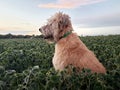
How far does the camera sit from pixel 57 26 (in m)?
7.29

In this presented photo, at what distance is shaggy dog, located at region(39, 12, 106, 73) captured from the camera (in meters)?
7.08

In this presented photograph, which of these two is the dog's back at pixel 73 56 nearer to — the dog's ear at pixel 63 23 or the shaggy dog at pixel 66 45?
the shaggy dog at pixel 66 45

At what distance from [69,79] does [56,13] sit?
9.51 feet

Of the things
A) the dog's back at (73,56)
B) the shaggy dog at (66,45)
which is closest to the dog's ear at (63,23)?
the shaggy dog at (66,45)

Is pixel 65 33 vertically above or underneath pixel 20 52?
above

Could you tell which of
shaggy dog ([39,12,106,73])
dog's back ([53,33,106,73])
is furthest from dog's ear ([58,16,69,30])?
dog's back ([53,33,106,73])

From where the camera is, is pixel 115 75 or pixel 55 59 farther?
pixel 55 59

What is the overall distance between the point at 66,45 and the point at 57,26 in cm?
45

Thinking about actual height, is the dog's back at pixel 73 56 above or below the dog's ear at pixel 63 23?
below

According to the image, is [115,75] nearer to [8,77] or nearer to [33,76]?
[33,76]

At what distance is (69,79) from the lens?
15.8 feet

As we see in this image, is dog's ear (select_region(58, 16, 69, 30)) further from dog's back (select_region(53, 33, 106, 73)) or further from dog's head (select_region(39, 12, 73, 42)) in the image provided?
dog's back (select_region(53, 33, 106, 73))

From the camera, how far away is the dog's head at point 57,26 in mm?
7277

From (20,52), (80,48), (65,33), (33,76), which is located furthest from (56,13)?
(33,76)
